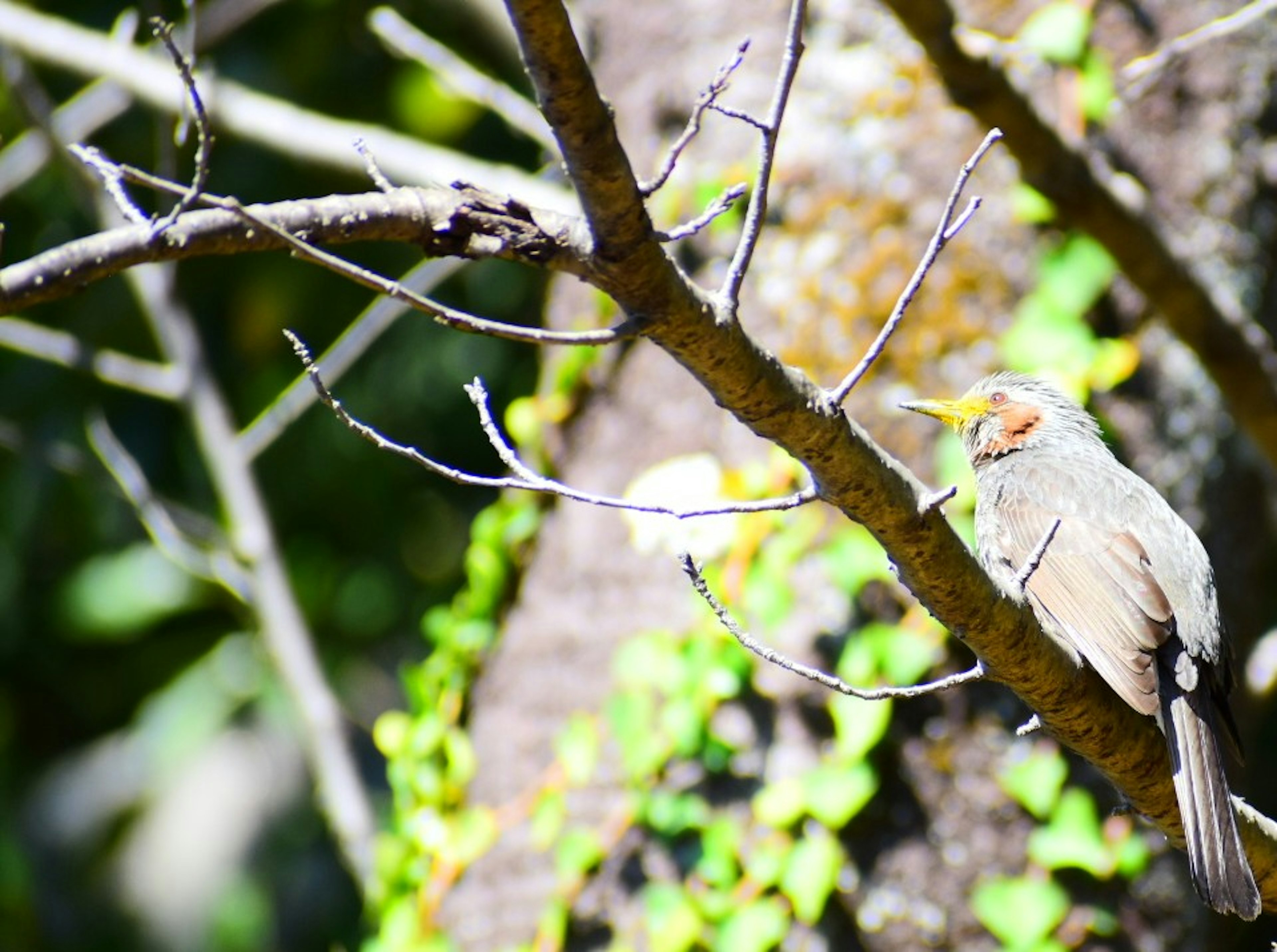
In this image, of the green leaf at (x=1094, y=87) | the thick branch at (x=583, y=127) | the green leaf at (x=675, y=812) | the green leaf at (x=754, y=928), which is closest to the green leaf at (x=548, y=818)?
the green leaf at (x=675, y=812)

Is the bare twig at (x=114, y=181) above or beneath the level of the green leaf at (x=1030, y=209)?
beneath

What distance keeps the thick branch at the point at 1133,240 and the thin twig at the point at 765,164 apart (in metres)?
1.51

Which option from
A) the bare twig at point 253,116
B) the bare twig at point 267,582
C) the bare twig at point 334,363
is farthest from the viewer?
the bare twig at point 334,363

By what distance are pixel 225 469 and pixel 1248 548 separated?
3.49 meters

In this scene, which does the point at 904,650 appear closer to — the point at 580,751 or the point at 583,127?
the point at 580,751

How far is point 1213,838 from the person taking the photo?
107 inches

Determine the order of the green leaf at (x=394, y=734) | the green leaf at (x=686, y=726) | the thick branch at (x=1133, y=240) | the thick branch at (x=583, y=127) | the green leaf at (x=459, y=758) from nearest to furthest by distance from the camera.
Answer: the thick branch at (x=583, y=127) → the thick branch at (x=1133, y=240) → the green leaf at (x=686, y=726) → the green leaf at (x=459, y=758) → the green leaf at (x=394, y=734)

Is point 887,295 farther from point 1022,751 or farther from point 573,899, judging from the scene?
point 573,899

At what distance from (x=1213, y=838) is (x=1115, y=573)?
91 centimetres

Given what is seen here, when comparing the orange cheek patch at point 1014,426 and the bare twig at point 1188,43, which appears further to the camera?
the orange cheek patch at point 1014,426

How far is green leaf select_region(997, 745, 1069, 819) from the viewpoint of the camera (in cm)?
→ 372

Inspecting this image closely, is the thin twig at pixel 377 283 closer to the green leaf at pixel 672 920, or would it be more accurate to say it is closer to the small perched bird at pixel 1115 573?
the small perched bird at pixel 1115 573

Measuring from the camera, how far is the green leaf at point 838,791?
3656mm

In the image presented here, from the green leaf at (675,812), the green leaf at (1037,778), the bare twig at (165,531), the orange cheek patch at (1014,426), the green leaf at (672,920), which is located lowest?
the green leaf at (672,920)
